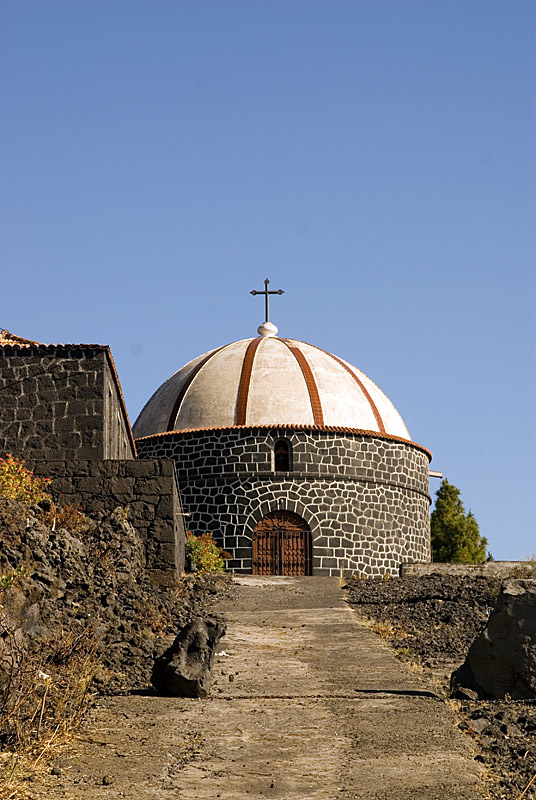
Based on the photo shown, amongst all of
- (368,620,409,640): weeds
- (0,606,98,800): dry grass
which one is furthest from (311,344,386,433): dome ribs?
(0,606,98,800): dry grass

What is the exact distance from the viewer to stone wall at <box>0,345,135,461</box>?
1622cm

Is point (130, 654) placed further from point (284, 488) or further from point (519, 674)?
point (284, 488)

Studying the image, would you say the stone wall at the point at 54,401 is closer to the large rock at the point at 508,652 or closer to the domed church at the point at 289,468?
the domed church at the point at 289,468

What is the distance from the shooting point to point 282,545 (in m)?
23.5

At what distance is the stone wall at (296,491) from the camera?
23.6 meters

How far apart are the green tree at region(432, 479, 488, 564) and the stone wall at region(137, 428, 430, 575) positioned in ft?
30.3

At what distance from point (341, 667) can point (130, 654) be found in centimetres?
180

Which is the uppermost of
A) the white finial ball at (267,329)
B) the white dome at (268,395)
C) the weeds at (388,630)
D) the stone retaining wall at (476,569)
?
the white finial ball at (267,329)

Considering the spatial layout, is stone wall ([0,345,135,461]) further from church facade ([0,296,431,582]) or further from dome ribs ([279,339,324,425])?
dome ribs ([279,339,324,425])

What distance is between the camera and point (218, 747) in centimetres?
592

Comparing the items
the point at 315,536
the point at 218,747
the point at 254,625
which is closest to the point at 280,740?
the point at 218,747

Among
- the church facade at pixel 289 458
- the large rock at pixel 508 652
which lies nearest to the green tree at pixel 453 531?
the church facade at pixel 289 458

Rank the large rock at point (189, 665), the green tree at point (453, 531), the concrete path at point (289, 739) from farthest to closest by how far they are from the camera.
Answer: the green tree at point (453, 531)
the large rock at point (189, 665)
the concrete path at point (289, 739)

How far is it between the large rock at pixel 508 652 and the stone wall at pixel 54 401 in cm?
968
